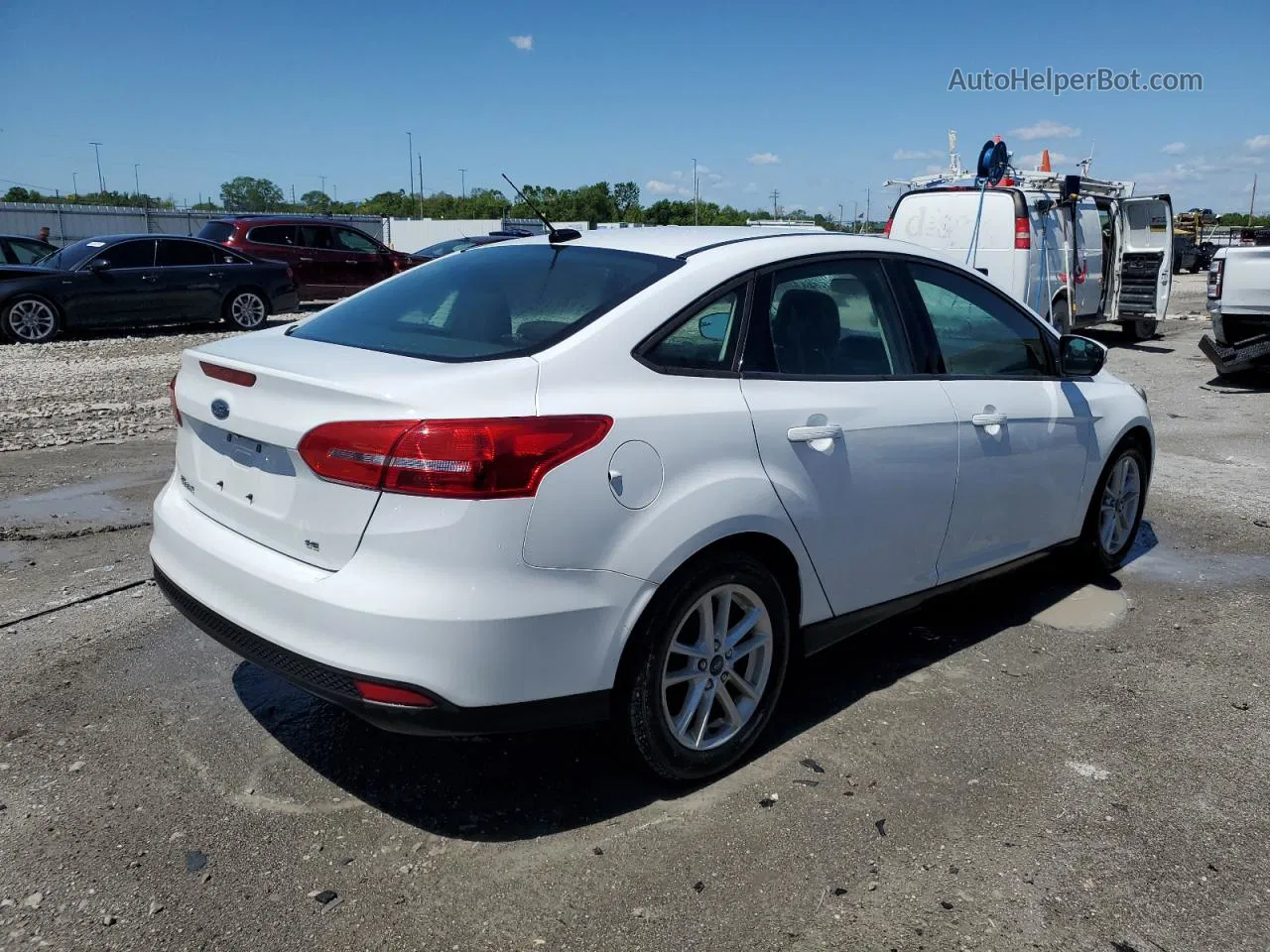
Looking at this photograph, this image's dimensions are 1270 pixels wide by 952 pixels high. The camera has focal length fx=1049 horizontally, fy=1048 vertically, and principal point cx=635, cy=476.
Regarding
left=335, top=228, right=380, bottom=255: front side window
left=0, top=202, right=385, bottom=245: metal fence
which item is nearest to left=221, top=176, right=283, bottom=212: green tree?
left=0, top=202, right=385, bottom=245: metal fence

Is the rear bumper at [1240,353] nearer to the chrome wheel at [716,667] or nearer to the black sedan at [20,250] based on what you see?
the chrome wheel at [716,667]

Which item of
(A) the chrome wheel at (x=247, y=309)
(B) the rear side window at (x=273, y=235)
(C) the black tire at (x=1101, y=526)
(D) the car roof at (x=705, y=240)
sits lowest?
(C) the black tire at (x=1101, y=526)

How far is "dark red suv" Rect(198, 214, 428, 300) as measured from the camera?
18.4 m

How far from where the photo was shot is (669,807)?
10.6 ft

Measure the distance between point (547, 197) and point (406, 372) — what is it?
6150cm

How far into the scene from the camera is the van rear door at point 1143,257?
1612 cm

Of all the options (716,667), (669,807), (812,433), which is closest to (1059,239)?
(812,433)

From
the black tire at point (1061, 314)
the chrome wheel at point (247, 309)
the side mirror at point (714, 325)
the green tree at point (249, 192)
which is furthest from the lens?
the green tree at point (249, 192)

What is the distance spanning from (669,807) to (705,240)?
1921 millimetres

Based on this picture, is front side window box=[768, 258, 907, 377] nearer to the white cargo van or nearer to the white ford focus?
the white ford focus

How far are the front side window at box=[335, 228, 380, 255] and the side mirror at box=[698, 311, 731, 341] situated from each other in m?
17.6

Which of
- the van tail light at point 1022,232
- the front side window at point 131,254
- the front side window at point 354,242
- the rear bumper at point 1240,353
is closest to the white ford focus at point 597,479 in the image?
the van tail light at point 1022,232

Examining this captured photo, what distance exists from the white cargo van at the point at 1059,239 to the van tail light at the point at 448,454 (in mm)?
9569

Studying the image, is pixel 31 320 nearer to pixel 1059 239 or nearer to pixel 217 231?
pixel 217 231
